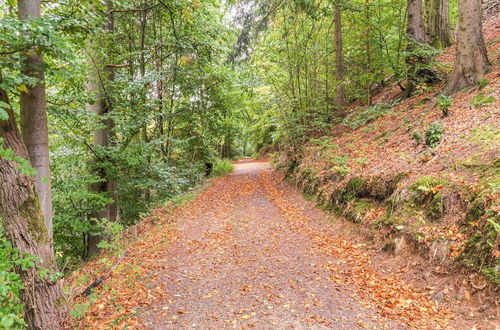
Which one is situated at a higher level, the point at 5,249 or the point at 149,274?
the point at 5,249

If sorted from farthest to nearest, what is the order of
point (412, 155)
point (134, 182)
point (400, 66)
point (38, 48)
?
point (400, 66) < point (134, 182) < point (412, 155) < point (38, 48)

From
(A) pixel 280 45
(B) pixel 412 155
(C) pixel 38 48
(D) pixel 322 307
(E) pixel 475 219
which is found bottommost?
(D) pixel 322 307

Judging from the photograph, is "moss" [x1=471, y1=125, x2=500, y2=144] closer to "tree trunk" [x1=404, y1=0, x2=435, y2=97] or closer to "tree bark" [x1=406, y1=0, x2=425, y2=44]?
"tree trunk" [x1=404, y1=0, x2=435, y2=97]

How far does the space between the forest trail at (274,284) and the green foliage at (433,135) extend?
2.89 meters

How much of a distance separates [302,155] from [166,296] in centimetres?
909

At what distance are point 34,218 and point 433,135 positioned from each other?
24.4ft

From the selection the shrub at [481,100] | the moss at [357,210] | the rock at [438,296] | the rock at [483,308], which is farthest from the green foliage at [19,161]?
the shrub at [481,100]

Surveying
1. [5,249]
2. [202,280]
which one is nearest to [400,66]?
[202,280]

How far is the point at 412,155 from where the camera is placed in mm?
6328

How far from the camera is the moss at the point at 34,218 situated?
11.2 ft

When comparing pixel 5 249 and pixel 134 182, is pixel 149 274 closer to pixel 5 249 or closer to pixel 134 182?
pixel 5 249

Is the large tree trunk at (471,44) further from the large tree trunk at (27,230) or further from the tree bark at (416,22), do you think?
the large tree trunk at (27,230)

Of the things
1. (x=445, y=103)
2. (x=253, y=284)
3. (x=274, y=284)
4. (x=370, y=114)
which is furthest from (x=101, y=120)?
(x=370, y=114)

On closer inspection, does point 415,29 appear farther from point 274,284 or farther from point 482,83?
point 274,284
